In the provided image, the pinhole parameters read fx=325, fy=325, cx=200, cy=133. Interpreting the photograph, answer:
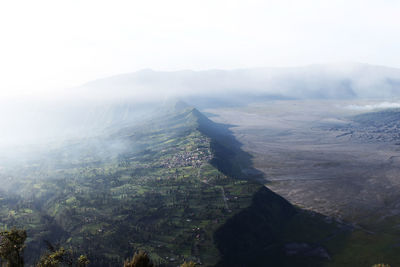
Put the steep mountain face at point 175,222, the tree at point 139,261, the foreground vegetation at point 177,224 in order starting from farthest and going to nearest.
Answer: the steep mountain face at point 175,222 → the foreground vegetation at point 177,224 → the tree at point 139,261

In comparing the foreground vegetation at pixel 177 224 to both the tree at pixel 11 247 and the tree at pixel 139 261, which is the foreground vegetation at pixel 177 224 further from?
the tree at pixel 139 261

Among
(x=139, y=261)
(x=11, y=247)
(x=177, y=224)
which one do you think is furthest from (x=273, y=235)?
(x=11, y=247)

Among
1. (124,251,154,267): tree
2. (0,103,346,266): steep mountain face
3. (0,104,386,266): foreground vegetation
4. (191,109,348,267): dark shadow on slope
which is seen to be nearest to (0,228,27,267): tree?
(124,251,154,267): tree

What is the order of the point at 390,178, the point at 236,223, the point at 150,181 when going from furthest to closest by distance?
the point at 390,178
the point at 150,181
the point at 236,223

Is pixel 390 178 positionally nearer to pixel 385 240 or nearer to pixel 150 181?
pixel 385 240

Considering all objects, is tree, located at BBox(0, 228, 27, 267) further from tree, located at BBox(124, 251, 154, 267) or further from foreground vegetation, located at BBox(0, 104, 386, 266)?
foreground vegetation, located at BBox(0, 104, 386, 266)

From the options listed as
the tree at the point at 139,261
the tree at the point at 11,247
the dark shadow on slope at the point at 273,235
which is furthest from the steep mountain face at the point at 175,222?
the tree at the point at 11,247

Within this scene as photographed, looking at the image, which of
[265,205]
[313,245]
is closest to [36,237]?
[265,205]

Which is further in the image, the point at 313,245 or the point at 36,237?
the point at 36,237

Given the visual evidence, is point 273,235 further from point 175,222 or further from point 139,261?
point 139,261
